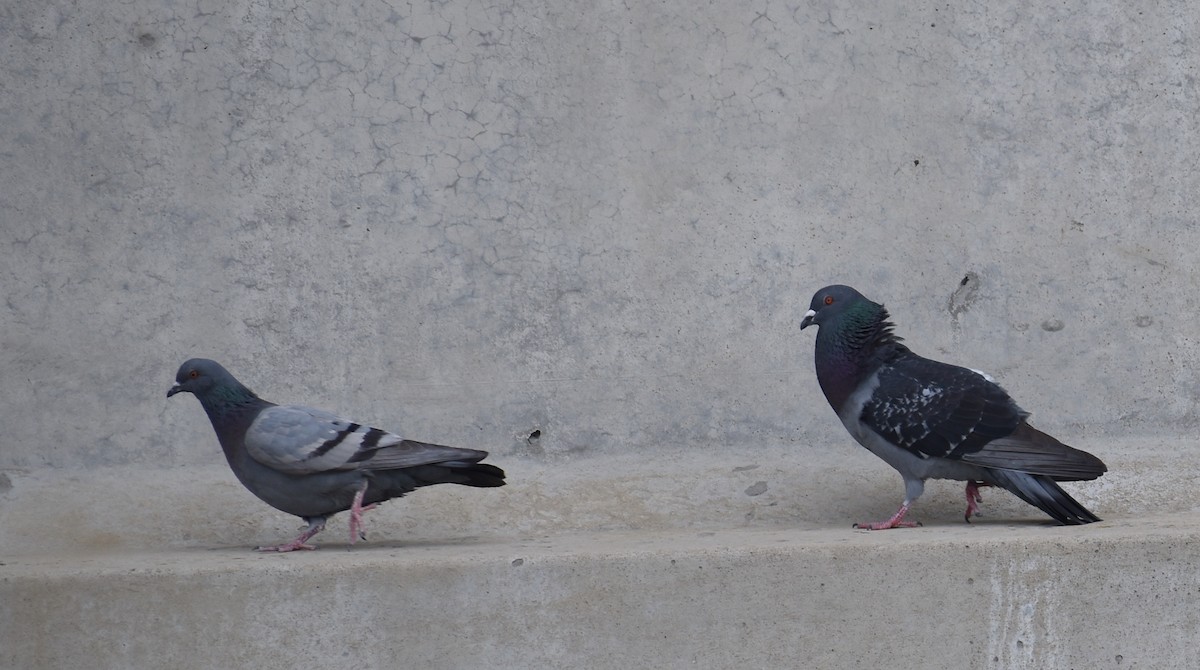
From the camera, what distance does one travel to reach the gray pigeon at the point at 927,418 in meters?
3.64

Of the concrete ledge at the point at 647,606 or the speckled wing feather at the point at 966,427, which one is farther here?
the speckled wing feather at the point at 966,427

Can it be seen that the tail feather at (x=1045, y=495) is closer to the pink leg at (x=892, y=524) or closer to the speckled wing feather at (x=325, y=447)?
the pink leg at (x=892, y=524)

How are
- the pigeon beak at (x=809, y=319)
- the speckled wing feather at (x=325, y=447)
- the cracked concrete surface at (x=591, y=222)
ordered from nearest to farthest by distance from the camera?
the speckled wing feather at (x=325, y=447), the pigeon beak at (x=809, y=319), the cracked concrete surface at (x=591, y=222)

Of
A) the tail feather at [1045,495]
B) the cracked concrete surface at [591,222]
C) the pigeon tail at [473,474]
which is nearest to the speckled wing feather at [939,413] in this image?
the tail feather at [1045,495]

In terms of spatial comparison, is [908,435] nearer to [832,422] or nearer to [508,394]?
[832,422]

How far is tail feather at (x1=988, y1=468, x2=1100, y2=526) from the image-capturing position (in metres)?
3.61

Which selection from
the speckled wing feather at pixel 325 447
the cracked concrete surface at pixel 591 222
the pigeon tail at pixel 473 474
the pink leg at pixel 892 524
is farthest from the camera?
the cracked concrete surface at pixel 591 222

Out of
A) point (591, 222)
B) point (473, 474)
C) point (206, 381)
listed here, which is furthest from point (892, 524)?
point (206, 381)

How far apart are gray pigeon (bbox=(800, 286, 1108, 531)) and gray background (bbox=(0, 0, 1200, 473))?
0.78 metres

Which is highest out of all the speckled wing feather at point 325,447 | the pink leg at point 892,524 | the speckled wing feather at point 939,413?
the speckled wing feather at point 939,413

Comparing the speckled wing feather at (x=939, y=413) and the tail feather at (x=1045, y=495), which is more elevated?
the speckled wing feather at (x=939, y=413)

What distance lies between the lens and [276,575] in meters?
3.08

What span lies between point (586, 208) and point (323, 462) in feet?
5.45

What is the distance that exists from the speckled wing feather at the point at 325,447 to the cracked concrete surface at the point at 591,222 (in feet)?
2.99
